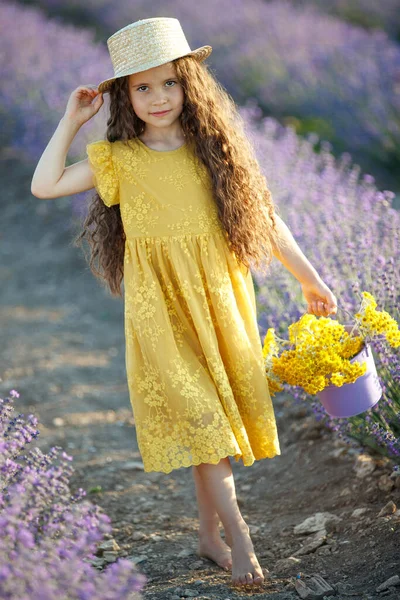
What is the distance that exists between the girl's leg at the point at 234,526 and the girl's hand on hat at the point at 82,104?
1006 mm

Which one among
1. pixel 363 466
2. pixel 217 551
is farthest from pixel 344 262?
pixel 217 551

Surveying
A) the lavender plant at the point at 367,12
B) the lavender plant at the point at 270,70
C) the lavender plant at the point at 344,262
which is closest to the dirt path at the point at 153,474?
the lavender plant at the point at 344,262

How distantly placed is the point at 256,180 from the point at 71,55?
4.27 m

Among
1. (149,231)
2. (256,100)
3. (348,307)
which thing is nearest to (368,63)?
(256,100)

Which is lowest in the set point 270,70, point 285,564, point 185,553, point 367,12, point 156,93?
point 285,564

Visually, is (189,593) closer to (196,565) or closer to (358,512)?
(196,565)

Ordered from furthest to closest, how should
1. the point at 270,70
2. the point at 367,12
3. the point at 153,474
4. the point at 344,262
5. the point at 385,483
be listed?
1. the point at 367,12
2. the point at 270,70
3. the point at 153,474
4. the point at 344,262
5. the point at 385,483

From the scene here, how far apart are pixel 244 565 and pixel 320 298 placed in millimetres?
761

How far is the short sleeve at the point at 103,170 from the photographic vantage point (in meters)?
2.13

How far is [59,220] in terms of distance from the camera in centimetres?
601

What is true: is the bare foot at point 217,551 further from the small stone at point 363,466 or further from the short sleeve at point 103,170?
the short sleeve at point 103,170

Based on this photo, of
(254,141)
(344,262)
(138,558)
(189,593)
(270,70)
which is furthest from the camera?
(270,70)

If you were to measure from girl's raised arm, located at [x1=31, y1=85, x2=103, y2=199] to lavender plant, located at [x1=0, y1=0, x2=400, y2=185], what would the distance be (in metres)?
2.80

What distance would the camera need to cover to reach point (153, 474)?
10.4 ft
